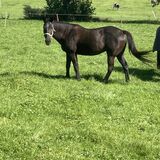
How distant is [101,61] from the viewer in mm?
19547

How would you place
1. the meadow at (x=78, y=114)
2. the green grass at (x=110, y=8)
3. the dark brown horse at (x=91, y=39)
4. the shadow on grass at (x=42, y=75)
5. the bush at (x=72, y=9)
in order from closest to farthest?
the meadow at (x=78, y=114), the dark brown horse at (x=91, y=39), the shadow on grass at (x=42, y=75), the bush at (x=72, y=9), the green grass at (x=110, y=8)

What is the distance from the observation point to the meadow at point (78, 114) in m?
8.87

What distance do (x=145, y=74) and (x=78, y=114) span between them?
665 centimetres

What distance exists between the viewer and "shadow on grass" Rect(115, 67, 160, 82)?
1606 centimetres

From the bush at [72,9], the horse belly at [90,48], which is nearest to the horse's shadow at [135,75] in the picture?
the horse belly at [90,48]

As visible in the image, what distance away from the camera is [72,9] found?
45.0 meters

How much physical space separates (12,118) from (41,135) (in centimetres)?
138

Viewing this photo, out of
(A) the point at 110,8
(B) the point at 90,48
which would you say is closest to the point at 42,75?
(B) the point at 90,48

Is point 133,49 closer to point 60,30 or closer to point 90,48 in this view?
point 90,48

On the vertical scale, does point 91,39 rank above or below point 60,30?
below

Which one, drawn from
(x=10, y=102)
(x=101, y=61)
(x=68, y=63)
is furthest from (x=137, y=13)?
(x=10, y=102)

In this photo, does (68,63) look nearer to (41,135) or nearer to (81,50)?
(81,50)

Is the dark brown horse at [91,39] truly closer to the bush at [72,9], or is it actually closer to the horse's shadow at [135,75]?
the horse's shadow at [135,75]

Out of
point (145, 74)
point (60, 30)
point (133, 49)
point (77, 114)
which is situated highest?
point (60, 30)
